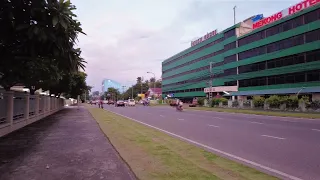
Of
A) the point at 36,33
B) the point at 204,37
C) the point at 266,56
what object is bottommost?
the point at 36,33

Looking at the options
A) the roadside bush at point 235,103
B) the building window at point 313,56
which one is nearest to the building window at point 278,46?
the building window at point 313,56

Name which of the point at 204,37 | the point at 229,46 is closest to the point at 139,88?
the point at 204,37

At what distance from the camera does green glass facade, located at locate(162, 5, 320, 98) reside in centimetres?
4928

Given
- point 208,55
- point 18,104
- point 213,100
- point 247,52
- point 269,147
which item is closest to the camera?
point 269,147

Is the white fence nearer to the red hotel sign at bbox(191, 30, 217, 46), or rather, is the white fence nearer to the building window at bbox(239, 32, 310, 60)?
the building window at bbox(239, 32, 310, 60)

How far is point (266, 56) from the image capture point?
200 ft

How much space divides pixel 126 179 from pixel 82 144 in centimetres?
498

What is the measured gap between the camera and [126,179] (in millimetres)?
6273

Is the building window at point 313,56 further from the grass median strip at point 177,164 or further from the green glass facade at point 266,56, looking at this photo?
the grass median strip at point 177,164

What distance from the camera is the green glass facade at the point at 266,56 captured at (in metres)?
49.3

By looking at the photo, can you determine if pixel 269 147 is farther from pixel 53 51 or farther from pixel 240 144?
pixel 53 51

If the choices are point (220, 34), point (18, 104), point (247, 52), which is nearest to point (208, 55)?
point (220, 34)

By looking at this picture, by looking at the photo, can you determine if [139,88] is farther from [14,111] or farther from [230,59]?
[14,111]

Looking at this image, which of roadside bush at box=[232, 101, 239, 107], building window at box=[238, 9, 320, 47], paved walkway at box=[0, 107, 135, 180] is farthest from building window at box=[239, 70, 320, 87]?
paved walkway at box=[0, 107, 135, 180]
